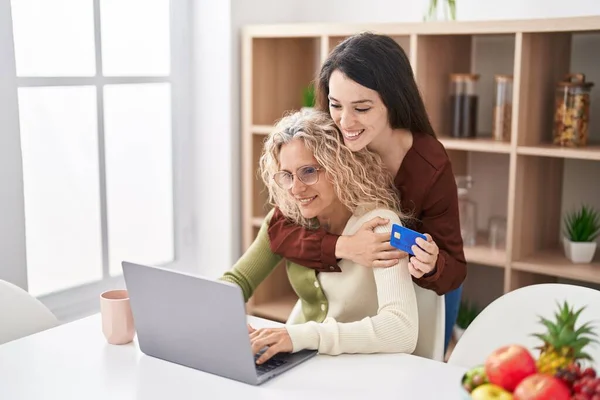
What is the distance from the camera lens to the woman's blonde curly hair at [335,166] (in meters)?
1.71

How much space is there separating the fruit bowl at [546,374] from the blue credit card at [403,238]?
512mm

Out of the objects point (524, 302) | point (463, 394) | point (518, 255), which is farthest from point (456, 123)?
point (463, 394)

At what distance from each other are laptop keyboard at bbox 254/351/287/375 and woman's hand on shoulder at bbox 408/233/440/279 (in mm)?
339

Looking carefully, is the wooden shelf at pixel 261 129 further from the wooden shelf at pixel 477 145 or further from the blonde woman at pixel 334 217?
the blonde woman at pixel 334 217

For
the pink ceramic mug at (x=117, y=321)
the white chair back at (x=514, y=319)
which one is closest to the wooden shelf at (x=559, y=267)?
the white chair back at (x=514, y=319)

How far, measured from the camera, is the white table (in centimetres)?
136

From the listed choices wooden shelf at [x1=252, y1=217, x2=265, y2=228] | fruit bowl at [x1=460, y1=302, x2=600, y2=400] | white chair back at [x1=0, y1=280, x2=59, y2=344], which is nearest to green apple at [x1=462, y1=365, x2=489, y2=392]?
fruit bowl at [x1=460, y1=302, x2=600, y2=400]

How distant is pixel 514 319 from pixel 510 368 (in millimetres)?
638

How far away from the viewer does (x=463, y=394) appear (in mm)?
1053

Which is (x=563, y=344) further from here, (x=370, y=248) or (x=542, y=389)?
(x=370, y=248)

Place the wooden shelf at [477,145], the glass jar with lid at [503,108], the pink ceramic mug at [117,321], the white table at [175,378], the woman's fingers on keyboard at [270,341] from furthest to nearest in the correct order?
the glass jar with lid at [503,108] → the wooden shelf at [477,145] → the pink ceramic mug at [117,321] → the woman's fingers on keyboard at [270,341] → the white table at [175,378]

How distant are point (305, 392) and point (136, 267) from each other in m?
0.40

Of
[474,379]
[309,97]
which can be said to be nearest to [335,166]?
[474,379]

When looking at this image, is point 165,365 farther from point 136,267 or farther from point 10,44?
point 10,44
